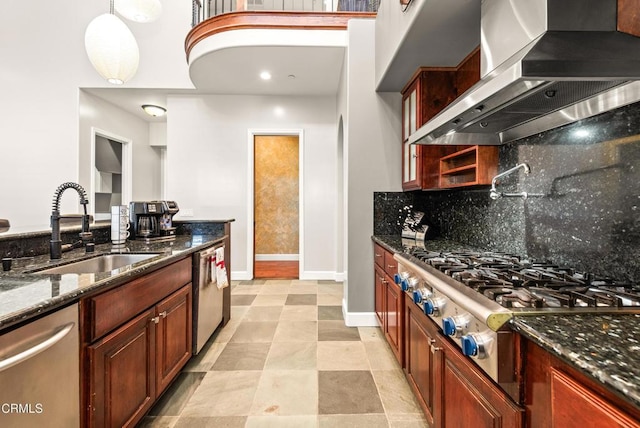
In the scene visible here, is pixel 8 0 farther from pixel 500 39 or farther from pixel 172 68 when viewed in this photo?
pixel 500 39

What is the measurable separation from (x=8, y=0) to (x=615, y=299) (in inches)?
281

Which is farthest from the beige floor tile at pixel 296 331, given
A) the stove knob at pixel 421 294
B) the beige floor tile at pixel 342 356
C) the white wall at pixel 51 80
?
the white wall at pixel 51 80

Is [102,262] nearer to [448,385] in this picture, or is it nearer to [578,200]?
[448,385]

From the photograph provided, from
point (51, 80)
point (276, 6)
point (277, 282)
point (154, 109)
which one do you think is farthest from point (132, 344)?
point (276, 6)

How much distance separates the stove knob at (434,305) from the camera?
1.26m

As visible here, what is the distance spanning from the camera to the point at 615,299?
877 millimetres

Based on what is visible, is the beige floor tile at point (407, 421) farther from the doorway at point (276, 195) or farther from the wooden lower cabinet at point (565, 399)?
the doorway at point (276, 195)

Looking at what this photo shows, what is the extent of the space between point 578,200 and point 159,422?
2.46 meters

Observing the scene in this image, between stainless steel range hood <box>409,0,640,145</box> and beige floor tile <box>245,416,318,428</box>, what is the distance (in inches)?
69.5

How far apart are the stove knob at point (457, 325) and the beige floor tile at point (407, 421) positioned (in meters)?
0.89

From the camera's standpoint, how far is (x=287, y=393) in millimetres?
1929

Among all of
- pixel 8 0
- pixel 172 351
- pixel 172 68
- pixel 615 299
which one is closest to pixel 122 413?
pixel 172 351

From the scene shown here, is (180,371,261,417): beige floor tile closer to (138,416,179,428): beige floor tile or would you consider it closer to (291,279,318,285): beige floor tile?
(138,416,179,428): beige floor tile

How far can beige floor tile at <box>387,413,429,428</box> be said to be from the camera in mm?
1645
